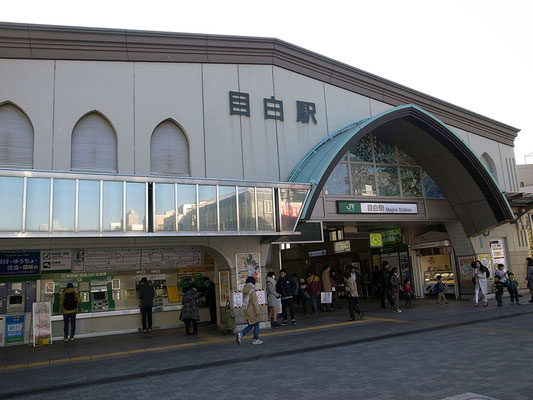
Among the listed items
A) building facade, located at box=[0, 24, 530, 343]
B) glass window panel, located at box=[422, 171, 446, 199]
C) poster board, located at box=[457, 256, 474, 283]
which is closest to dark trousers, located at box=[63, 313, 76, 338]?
building facade, located at box=[0, 24, 530, 343]

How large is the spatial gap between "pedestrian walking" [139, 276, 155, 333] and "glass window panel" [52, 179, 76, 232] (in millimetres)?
4087

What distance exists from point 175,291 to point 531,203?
1562 cm

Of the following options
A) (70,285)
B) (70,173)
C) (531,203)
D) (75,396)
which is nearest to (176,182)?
(70,173)

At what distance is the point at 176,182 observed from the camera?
1132 cm

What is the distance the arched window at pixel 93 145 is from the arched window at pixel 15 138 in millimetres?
1067

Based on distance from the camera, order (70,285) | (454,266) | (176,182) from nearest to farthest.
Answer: (176,182) → (70,285) → (454,266)

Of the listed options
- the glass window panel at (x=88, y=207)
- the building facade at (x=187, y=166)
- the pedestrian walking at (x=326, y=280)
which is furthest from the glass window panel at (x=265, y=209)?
the pedestrian walking at (x=326, y=280)

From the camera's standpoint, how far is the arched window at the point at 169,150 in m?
13.0

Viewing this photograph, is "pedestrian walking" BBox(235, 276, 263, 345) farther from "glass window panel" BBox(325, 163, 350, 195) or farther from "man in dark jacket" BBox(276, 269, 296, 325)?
"glass window panel" BBox(325, 163, 350, 195)

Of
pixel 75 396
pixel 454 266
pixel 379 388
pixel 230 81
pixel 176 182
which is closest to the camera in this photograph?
pixel 379 388

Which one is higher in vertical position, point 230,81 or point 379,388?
point 230,81

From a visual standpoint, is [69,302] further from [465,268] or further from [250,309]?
[465,268]

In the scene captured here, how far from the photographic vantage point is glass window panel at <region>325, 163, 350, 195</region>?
15.6 m

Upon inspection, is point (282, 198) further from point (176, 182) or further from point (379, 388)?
point (379, 388)
